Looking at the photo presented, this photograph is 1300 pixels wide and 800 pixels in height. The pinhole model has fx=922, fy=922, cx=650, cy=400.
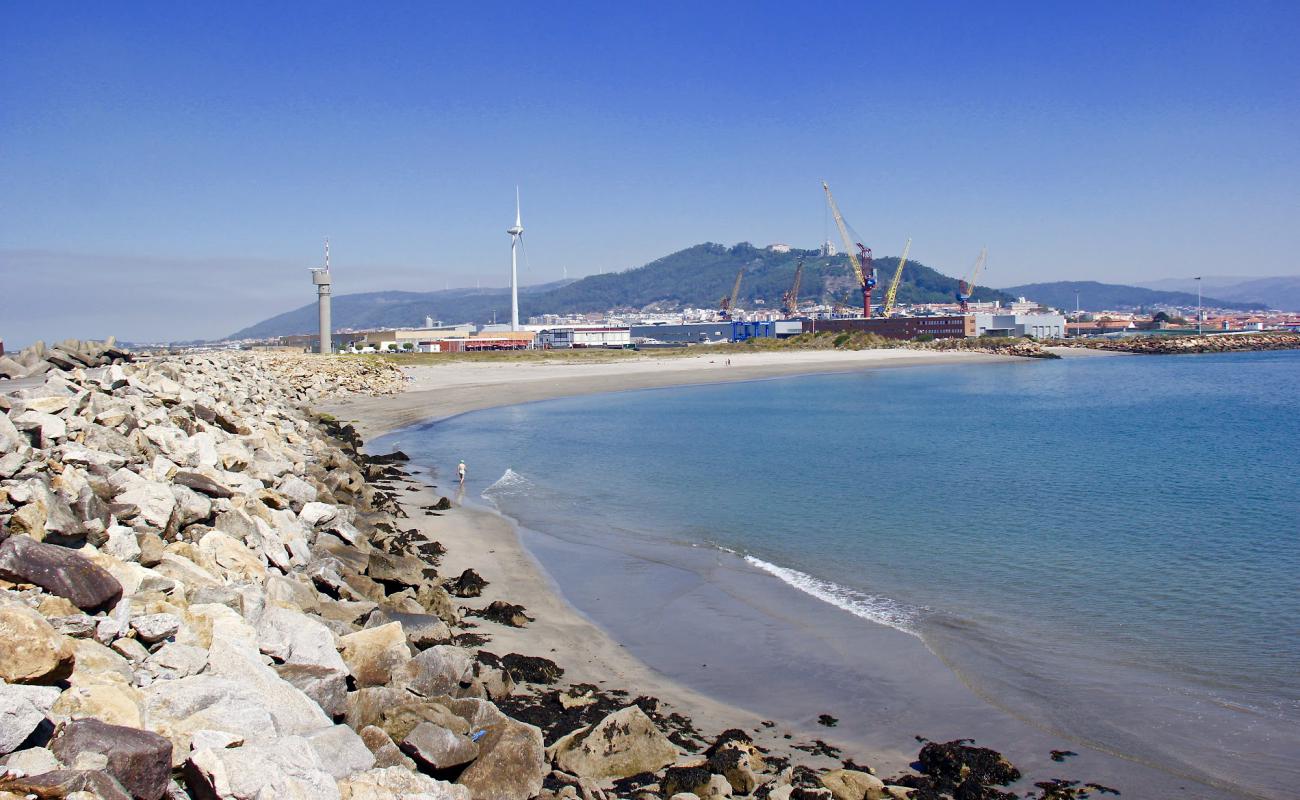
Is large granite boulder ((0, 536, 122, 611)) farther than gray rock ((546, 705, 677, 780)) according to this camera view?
No

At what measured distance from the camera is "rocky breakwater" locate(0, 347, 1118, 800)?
474 cm

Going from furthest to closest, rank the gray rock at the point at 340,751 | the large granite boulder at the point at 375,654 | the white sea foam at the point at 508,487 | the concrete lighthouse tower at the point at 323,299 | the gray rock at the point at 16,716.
Result: the concrete lighthouse tower at the point at 323,299
the white sea foam at the point at 508,487
the large granite boulder at the point at 375,654
the gray rock at the point at 340,751
the gray rock at the point at 16,716

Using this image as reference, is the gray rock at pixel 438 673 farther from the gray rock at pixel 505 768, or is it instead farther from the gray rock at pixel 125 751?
the gray rock at pixel 125 751

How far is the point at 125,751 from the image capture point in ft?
14.8

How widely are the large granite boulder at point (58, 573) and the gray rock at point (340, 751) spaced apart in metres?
1.79

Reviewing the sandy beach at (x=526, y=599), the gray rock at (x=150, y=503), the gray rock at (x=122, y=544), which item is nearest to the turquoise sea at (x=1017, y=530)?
the sandy beach at (x=526, y=599)

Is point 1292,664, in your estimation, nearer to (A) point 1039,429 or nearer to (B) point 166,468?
(B) point 166,468

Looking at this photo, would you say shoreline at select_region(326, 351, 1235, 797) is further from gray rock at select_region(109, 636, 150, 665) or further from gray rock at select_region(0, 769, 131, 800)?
gray rock at select_region(0, 769, 131, 800)

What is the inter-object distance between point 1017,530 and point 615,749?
519 inches

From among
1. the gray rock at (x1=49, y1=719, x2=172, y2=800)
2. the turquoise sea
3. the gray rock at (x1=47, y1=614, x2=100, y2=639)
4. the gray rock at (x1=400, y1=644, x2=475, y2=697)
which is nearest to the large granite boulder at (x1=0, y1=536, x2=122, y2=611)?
the gray rock at (x1=47, y1=614, x2=100, y2=639)

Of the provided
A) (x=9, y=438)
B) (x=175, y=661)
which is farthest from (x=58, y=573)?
(x=9, y=438)

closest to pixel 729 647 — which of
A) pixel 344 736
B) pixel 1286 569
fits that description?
pixel 344 736

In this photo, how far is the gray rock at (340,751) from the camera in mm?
5238

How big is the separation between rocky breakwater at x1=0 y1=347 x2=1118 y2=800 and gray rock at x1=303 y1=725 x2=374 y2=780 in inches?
0.5
